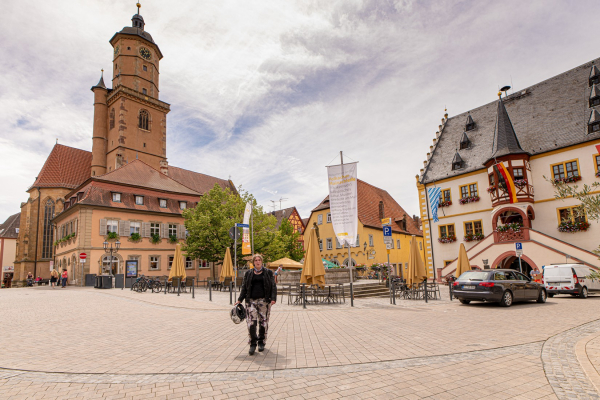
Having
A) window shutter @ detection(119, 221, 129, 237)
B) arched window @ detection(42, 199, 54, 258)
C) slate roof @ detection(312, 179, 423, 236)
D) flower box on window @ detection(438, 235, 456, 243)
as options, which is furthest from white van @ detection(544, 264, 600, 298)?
arched window @ detection(42, 199, 54, 258)

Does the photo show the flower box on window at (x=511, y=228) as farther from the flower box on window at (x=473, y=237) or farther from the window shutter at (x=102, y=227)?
the window shutter at (x=102, y=227)

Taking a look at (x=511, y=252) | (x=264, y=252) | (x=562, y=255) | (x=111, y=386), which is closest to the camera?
(x=111, y=386)

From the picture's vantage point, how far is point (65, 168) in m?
52.4

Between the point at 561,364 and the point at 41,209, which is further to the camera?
the point at 41,209

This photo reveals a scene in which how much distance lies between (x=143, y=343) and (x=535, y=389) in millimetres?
6895

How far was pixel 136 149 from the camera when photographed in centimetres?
5303

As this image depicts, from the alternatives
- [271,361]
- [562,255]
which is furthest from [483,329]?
[562,255]

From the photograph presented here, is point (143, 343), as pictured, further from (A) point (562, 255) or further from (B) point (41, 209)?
(B) point (41, 209)

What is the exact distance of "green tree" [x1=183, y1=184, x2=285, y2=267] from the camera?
33094 mm

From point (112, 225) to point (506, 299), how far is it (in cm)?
3540

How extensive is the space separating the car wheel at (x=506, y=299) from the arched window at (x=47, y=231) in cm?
5465

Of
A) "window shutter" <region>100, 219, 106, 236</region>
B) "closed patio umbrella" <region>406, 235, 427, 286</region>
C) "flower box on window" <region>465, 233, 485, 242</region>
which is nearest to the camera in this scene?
"closed patio umbrella" <region>406, 235, 427, 286</region>

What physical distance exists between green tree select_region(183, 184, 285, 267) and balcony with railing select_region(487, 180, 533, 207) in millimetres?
19474

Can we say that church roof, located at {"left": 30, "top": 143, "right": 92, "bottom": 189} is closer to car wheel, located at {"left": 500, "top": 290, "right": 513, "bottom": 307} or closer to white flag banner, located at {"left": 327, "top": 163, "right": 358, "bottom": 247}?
white flag banner, located at {"left": 327, "top": 163, "right": 358, "bottom": 247}
